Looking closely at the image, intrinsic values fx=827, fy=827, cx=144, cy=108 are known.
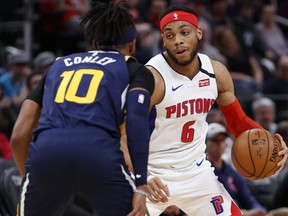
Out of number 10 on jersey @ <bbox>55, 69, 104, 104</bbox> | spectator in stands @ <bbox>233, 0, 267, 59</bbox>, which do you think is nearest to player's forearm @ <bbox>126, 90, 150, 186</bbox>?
number 10 on jersey @ <bbox>55, 69, 104, 104</bbox>

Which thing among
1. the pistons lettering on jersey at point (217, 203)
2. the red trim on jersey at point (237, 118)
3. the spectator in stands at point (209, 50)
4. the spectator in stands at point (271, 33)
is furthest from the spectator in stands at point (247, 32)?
the pistons lettering on jersey at point (217, 203)

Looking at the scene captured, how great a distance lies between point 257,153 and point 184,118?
1.99 ft

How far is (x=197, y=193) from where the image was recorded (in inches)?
244

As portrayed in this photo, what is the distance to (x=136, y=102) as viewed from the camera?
4797 mm

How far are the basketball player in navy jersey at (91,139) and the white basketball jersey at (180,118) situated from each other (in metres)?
1.20

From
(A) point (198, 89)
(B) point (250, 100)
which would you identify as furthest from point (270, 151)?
(B) point (250, 100)

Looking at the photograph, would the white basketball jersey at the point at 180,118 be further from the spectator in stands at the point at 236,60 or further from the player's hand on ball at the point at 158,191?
the spectator in stands at the point at 236,60

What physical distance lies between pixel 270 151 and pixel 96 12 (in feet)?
5.89

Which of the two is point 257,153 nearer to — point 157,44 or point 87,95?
point 87,95

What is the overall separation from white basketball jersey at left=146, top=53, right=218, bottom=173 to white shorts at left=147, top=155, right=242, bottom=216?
8 cm

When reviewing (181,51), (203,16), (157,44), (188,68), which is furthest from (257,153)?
(203,16)

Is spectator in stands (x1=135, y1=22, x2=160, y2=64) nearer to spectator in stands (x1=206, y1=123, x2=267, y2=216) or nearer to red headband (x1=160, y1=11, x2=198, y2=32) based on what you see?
spectator in stands (x1=206, y1=123, x2=267, y2=216)

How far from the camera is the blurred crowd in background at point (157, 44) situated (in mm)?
11180

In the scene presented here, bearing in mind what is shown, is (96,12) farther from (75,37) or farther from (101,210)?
(75,37)
